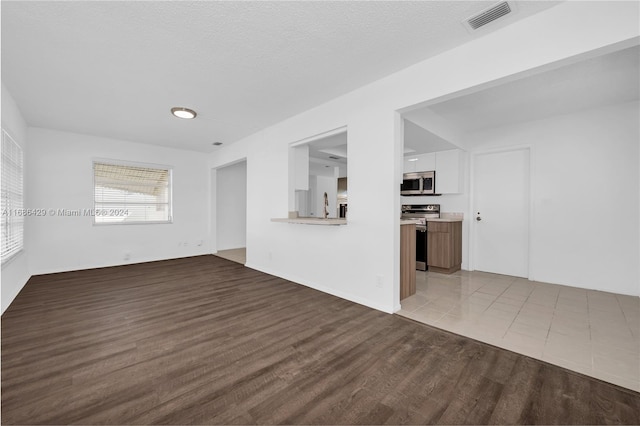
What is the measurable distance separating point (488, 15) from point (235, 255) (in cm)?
627

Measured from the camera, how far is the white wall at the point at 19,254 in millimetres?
3085

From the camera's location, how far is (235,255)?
656cm

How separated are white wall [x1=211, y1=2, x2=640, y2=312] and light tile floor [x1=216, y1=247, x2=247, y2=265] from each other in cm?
93

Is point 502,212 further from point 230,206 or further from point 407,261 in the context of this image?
point 230,206

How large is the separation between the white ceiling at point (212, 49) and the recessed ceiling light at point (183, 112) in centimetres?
14

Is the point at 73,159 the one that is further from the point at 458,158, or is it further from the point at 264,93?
the point at 458,158

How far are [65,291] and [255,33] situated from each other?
4296 millimetres

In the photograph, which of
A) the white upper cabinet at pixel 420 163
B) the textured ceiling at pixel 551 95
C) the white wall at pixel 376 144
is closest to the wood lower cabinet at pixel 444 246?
the white upper cabinet at pixel 420 163

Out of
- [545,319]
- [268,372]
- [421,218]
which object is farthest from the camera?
[421,218]

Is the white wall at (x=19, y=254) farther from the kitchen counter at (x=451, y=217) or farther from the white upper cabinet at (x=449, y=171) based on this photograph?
the white upper cabinet at (x=449, y=171)

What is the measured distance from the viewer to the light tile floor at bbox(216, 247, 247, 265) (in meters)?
5.96

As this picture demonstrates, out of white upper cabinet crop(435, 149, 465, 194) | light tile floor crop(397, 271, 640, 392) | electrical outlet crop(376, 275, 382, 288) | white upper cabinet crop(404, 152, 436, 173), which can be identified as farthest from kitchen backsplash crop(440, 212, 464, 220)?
electrical outlet crop(376, 275, 382, 288)

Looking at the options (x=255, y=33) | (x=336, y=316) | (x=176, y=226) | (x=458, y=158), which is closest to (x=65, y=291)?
(x=176, y=226)

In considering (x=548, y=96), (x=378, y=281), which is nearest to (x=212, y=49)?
(x=378, y=281)
